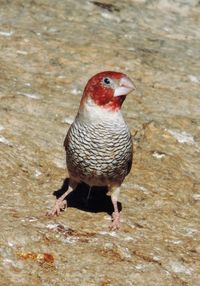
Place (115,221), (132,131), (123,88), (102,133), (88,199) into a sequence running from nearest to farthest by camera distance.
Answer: (123,88)
(102,133)
(115,221)
(88,199)
(132,131)

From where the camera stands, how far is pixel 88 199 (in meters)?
9.98

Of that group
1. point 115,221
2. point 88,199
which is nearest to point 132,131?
point 88,199

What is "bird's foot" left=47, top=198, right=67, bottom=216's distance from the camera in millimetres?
9094

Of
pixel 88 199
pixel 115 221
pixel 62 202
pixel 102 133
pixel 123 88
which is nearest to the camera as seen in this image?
pixel 123 88

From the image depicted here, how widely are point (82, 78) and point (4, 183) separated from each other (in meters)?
4.12

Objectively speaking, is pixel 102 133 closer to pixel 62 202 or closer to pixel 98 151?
pixel 98 151

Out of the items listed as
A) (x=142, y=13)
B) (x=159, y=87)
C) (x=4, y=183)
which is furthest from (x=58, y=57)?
(x=4, y=183)

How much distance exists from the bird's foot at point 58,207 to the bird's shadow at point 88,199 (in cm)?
36

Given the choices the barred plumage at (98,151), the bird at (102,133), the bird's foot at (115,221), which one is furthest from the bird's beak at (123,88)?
the bird's foot at (115,221)

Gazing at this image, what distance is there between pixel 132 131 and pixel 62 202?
2.77 meters

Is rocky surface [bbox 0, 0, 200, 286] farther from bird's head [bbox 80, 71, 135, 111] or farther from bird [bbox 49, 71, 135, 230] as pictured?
bird's head [bbox 80, 71, 135, 111]

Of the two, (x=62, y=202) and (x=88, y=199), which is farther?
(x=88, y=199)

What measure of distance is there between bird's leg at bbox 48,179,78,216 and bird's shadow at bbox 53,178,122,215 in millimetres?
260

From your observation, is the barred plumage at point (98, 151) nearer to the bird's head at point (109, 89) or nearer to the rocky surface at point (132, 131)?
the bird's head at point (109, 89)
